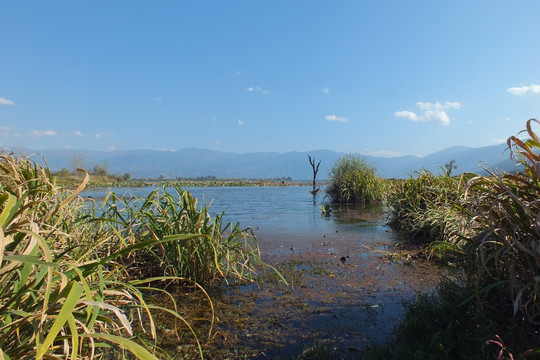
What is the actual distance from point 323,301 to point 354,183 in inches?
508

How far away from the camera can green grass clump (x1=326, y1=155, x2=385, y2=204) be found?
50.6 ft

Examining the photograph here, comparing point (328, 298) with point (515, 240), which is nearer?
point (515, 240)

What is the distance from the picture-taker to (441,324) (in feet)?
7.63

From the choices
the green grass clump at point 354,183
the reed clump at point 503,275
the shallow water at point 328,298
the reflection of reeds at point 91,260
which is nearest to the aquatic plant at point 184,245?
the reflection of reeds at point 91,260

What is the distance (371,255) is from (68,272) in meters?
4.65

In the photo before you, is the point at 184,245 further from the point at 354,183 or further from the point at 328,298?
the point at 354,183

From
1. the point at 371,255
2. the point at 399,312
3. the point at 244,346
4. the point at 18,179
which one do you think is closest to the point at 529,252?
the point at 399,312

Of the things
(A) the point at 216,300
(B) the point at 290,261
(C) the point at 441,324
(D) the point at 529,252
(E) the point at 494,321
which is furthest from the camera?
(B) the point at 290,261

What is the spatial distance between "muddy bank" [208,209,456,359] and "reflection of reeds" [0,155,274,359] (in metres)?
0.38

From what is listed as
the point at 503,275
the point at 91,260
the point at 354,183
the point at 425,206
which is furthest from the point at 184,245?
the point at 354,183

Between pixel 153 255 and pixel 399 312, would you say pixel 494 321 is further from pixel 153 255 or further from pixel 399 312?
pixel 153 255

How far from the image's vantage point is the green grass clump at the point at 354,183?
15438 millimetres

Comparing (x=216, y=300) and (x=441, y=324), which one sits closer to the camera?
(x=441, y=324)

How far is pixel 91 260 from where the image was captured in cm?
270
